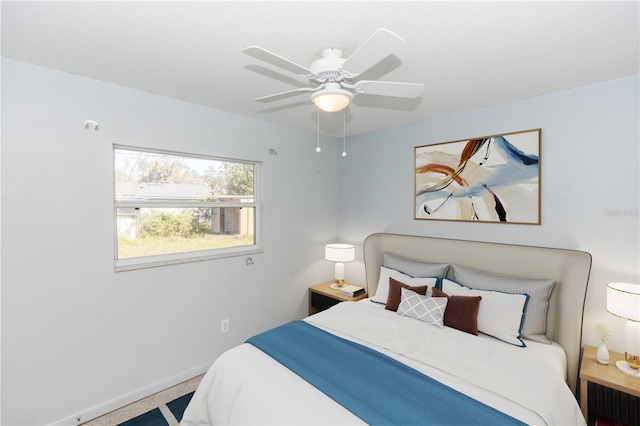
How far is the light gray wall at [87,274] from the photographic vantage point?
1992 mm

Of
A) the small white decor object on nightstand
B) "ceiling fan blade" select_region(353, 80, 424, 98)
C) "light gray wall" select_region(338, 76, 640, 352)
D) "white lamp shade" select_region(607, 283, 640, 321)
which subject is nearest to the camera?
"ceiling fan blade" select_region(353, 80, 424, 98)

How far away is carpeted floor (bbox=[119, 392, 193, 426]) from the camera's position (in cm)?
226

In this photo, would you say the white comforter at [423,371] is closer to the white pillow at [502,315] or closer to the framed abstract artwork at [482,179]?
the white pillow at [502,315]

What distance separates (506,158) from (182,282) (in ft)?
9.99

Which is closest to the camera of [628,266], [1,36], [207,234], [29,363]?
Result: [1,36]

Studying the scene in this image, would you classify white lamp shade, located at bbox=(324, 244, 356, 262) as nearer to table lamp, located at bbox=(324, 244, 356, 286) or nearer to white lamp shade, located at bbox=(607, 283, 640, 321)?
table lamp, located at bbox=(324, 244, 356, 286)

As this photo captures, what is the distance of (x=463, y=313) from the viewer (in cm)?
234

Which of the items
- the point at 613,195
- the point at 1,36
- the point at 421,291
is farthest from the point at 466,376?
the point at 1,36

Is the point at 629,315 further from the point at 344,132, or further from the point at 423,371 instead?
the point at 344,132

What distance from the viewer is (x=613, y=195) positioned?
2.25m

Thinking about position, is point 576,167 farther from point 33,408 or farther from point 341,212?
point 33,408

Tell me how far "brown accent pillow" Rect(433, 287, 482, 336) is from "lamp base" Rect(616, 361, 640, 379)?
85 centimetres

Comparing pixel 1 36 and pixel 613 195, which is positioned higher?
pixel 1 36

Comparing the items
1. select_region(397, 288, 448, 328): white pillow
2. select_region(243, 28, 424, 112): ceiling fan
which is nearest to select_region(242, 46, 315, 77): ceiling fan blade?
select_region(243, 28, 424, 112): ceiling fan
